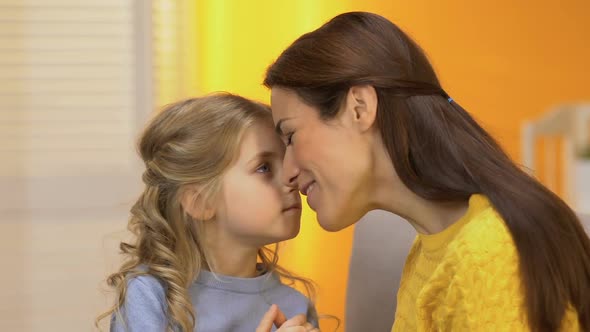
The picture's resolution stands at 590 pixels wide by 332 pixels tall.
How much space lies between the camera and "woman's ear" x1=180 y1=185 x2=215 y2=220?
5.75 ft

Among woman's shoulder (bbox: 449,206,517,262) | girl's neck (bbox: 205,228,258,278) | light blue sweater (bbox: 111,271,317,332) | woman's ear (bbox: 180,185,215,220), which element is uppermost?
woman's shoulder (bbox: 449,206,517,262)

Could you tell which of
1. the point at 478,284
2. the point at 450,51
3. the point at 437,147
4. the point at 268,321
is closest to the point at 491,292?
the point at 478,284

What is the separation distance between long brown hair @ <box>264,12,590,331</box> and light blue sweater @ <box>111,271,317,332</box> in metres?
0.44

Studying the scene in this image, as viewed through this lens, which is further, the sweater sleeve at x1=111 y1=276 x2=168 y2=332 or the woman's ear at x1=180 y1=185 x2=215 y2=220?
the woman's ear at x1=180 y1=185 x2=215 y2=220

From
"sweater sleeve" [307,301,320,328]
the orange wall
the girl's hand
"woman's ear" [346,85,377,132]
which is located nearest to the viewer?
"woman's ear" [346,85,377,132]

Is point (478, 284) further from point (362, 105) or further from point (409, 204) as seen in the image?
point (362, 105)

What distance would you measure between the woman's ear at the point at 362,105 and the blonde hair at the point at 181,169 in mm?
344

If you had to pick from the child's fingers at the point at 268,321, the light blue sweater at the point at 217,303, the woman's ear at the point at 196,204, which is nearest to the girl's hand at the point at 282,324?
the child's fingers at the point at 268,321

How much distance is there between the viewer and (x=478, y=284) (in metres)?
1.30

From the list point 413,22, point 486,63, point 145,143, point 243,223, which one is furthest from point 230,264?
point 486,63

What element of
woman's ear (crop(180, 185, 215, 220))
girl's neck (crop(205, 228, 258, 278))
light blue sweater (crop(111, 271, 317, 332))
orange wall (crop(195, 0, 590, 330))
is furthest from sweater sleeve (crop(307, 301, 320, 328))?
orange wall (crop(195, 0, 590, 330))

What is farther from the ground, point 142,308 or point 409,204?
point 409,204

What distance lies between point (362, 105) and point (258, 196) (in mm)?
351

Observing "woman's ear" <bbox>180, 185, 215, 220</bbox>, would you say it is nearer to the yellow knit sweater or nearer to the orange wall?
the yellow knit sweater
